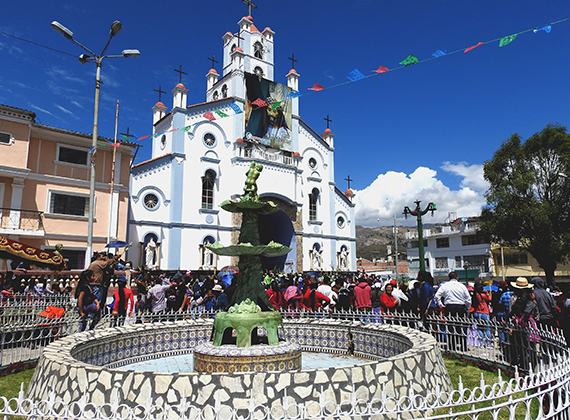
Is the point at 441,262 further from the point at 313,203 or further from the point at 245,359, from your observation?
the point at 245,359

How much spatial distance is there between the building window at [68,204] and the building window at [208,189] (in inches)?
304

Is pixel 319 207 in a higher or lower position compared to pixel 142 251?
higher

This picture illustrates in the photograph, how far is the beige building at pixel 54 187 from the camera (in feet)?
60.7

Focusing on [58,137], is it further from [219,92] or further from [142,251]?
[219,92]

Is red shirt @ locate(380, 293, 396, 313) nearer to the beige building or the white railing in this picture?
the white railing

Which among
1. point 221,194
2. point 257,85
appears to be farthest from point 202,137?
point 257,85

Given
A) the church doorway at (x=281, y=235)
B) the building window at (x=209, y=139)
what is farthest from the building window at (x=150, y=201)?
the church doorway at (x=281, y=235)

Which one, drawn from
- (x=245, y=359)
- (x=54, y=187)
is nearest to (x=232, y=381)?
(x=245, y=359)

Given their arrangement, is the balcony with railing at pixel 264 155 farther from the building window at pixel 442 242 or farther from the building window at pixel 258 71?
the building window at pixel 442 242

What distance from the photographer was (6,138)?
726 inches

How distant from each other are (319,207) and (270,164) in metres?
5.95

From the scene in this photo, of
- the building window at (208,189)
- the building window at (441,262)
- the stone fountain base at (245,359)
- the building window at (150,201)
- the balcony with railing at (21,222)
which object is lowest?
the stone fountain base at (245,359)

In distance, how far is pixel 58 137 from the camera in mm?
20016

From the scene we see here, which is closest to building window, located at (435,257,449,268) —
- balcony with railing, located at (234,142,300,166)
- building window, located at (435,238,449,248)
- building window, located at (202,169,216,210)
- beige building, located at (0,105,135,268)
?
building window, located at (435,238,449,248)
